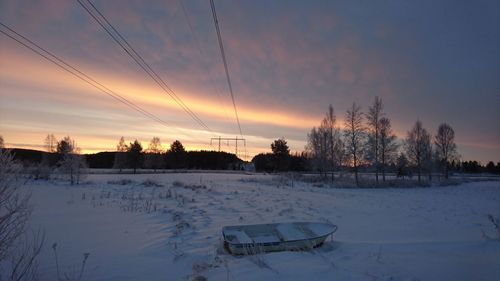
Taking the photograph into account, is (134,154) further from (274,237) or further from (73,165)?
(274,237)

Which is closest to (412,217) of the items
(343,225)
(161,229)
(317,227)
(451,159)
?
(343,225)

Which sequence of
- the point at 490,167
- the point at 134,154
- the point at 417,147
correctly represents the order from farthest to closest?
1. the point at 490,167
2. the point at 134,154
3. the point at 417,147

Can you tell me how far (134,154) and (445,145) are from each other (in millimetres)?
73749

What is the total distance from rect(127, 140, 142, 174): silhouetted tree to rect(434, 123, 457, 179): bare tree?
71.9 meters

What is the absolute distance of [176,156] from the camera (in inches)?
4313

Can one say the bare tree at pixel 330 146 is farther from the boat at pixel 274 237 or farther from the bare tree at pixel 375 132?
the boat at pixel 274 237

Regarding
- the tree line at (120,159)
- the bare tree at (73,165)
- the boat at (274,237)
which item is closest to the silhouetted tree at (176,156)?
the tree line at (120,159)

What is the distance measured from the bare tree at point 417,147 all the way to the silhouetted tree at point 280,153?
36.6 m

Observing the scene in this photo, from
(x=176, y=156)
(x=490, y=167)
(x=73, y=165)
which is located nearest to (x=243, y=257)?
(x=73, y=165)

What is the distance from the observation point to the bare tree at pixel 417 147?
53.7 metres

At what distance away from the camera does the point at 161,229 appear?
1155 cm

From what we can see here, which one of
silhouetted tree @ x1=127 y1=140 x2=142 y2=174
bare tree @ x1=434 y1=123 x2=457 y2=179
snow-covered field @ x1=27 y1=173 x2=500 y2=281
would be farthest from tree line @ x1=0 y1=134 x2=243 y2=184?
bare tree @ x1=434 y1=123 x2=457 y2=179

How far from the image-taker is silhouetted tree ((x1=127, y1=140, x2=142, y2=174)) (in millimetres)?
86250

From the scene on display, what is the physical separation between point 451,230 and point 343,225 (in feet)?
14.3
